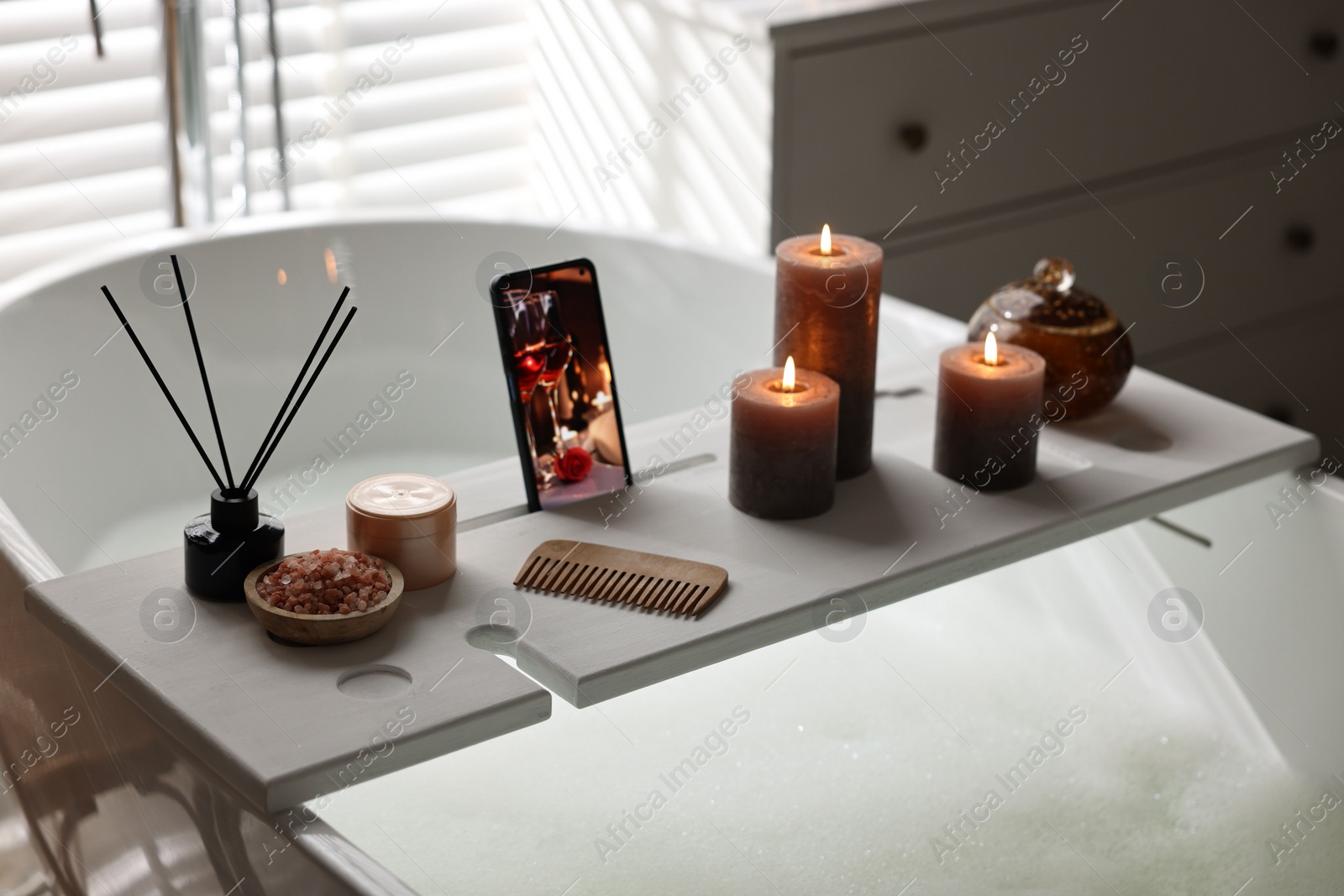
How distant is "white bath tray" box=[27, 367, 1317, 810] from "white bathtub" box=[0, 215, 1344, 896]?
48 millimetres

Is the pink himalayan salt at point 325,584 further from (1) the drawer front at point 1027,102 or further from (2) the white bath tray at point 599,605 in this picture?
(1) the drawer front at point 1027,102

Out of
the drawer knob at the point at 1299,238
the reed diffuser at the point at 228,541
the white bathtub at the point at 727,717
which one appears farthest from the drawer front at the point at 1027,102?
the reed diffuser at the point at 228,541

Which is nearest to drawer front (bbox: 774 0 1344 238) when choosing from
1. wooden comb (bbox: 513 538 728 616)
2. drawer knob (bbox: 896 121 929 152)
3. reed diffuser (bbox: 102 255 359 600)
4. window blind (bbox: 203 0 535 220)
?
drawer knob (bbox: 896 121 929 152)

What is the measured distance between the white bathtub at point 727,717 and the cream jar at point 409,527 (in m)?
0.19

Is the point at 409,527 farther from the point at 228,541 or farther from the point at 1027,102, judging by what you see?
the point at 1027,102

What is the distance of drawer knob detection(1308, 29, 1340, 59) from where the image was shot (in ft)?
7.70

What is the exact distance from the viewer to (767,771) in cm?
137

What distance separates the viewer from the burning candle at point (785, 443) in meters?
1.09

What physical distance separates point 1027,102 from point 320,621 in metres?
1.48

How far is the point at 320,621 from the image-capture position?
0.93m

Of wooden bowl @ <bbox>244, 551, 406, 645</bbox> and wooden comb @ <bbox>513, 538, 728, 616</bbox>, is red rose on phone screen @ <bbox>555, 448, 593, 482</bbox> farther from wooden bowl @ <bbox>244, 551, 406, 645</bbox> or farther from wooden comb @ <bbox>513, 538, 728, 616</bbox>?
wooden bowl @ <bbox>244, 551, 406, 645</bbox>

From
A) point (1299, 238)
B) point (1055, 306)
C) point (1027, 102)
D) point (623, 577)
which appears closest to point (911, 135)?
point (1027, 102)

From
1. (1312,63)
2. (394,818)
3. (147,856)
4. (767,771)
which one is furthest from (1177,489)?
(1312,63)

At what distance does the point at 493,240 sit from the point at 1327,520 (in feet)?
3.59
